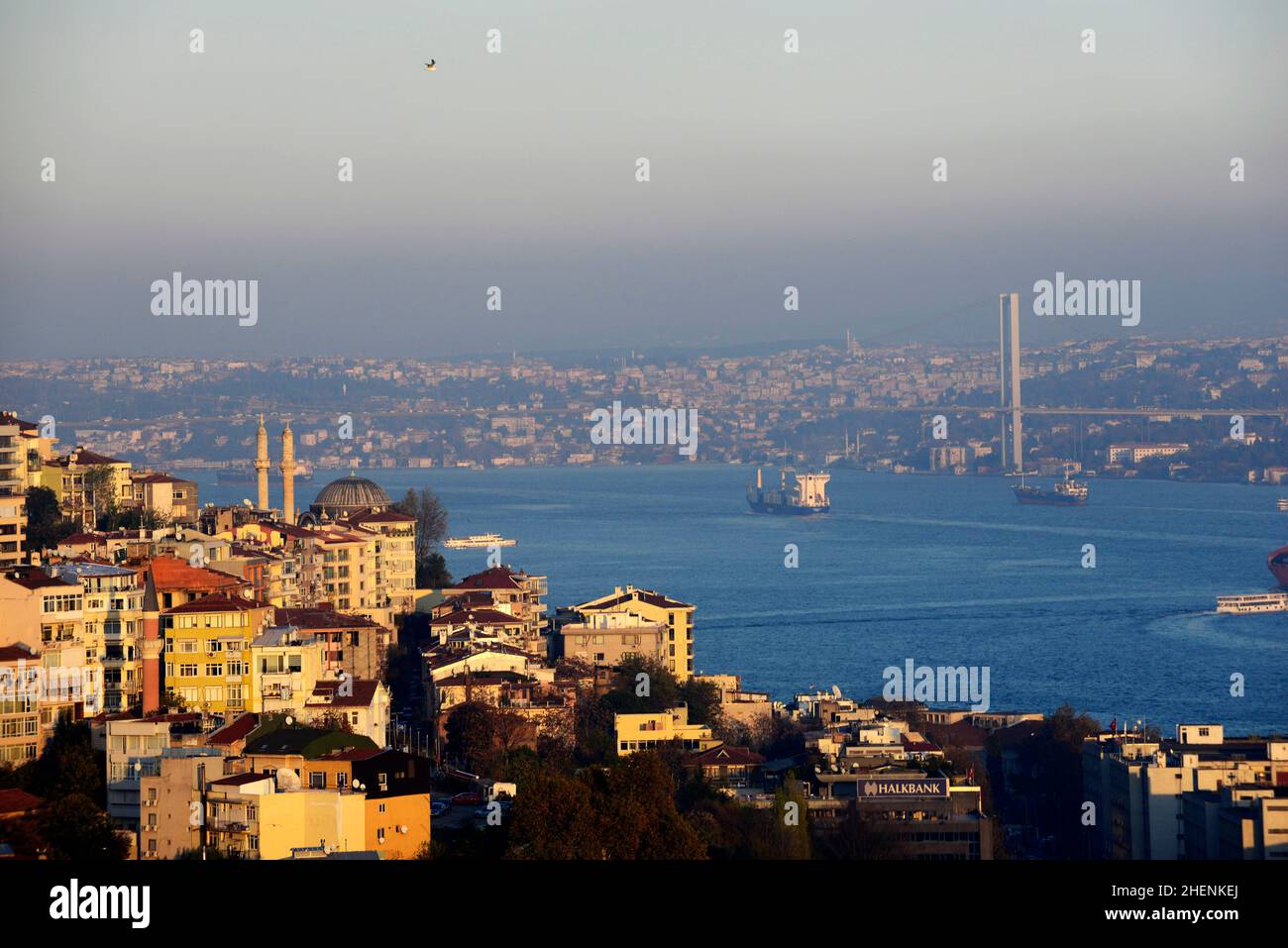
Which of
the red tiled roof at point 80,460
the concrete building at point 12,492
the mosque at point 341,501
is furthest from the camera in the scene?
the mosque at point 341,501

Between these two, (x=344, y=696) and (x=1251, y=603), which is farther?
(x=1251, y=603)

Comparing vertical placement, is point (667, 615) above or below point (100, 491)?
below

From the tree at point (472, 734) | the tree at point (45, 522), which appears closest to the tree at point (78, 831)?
the tree at point (472, 734)

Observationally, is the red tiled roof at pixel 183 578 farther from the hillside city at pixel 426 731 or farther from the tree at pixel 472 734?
the tree at pixel 472 734

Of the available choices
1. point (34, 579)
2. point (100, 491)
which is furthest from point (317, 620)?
point (100, 491)

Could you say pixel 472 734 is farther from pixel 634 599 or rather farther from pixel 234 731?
pixel 634 599

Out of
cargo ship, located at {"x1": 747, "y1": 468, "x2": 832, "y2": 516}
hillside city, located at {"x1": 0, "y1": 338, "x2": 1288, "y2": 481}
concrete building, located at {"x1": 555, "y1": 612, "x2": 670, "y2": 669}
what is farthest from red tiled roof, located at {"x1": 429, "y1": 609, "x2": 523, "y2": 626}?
cargo ship, located at {"x1": 747, "y1": 468, "x2": 832, "y2": 516}
